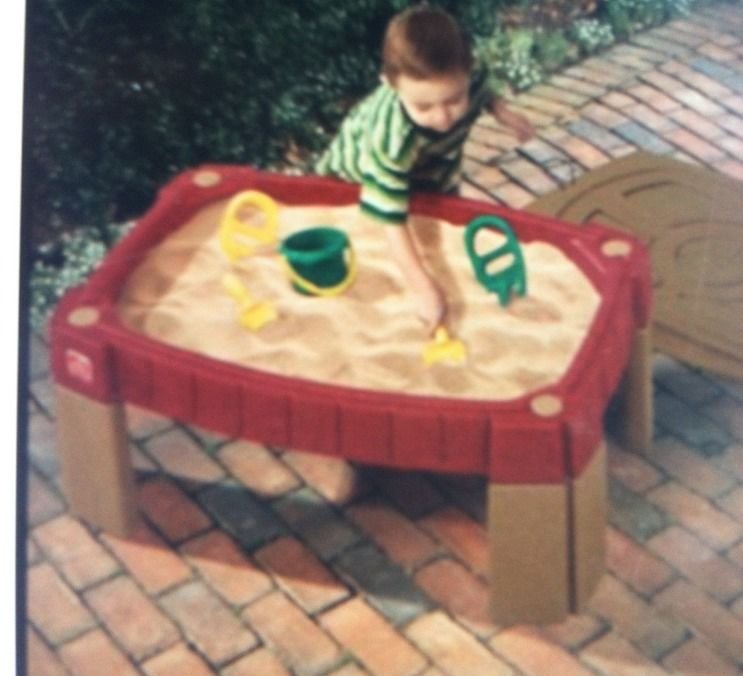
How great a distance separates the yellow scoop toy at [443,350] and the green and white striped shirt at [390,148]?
0.40 ft

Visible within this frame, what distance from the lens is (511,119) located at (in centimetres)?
121

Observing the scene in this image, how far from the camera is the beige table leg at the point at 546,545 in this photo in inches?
41.0

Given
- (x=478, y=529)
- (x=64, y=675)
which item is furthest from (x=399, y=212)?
(x=64, y=675)

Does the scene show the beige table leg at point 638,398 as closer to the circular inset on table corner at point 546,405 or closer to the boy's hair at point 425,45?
the circular inset on table corner at point 546,405

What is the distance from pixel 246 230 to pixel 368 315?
146 mm

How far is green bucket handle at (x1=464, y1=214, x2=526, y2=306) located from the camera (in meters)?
1.16

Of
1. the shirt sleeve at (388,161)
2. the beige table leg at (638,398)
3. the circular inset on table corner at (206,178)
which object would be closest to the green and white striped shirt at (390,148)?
the shirt sleeve at (388,161)

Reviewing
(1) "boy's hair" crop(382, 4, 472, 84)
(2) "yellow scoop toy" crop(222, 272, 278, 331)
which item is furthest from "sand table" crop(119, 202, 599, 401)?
(1) "boy's hair" crop(382, 4, 472, 84)

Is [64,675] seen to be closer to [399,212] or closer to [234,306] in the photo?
[234,306]

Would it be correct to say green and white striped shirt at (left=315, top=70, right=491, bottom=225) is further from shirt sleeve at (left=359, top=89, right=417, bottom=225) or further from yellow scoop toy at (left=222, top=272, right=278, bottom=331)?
yellow scoop toy at (left=222, top=272, right=278, bottom=331)

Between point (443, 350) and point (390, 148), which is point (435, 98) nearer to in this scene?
point (390, 148)

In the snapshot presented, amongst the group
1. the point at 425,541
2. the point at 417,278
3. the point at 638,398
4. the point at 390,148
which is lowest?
the point at 425,541

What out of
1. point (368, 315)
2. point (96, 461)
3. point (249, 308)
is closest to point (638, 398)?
point (368, 315)

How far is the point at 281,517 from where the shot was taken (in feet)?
3.92
